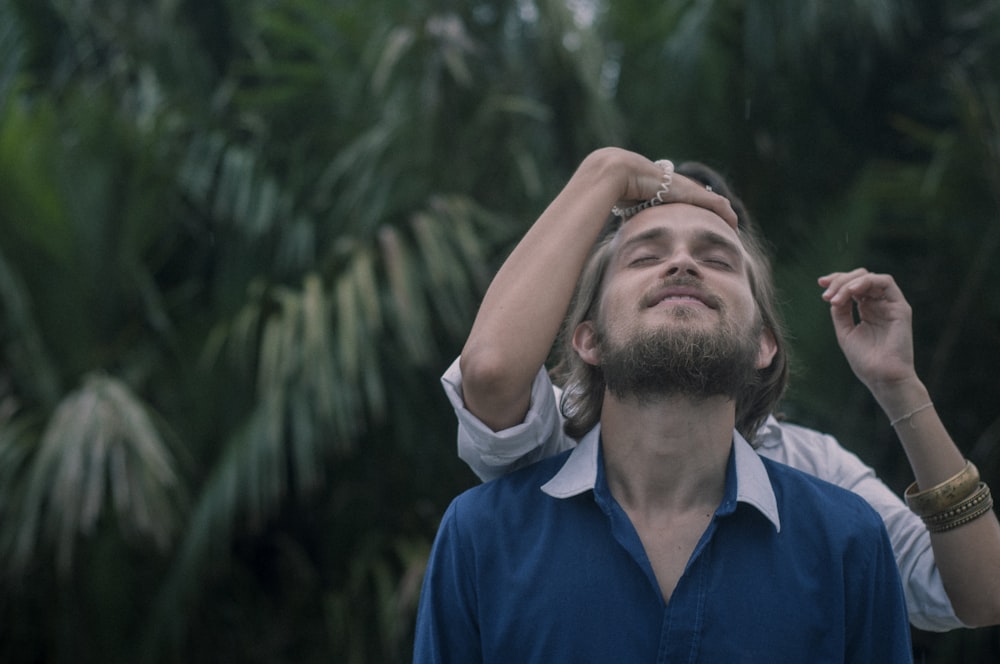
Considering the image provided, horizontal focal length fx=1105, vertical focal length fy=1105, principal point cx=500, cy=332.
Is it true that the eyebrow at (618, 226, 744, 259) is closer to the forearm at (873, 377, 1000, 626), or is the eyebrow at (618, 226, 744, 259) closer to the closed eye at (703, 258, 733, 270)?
the closed eye at (703, 258, 733, 270)

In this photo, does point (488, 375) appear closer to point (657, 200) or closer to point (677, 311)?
point (677, 311)

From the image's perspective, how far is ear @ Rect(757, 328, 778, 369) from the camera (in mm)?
2311

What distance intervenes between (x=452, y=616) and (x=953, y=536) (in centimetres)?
96

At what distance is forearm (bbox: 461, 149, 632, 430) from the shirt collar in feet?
0.45

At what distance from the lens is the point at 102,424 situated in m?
3.67

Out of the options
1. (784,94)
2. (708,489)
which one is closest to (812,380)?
(784,94)

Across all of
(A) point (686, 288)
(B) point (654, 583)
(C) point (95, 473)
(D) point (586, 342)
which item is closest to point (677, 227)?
(A) point (686, 288)

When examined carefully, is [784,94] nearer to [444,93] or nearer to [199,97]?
[444,93]

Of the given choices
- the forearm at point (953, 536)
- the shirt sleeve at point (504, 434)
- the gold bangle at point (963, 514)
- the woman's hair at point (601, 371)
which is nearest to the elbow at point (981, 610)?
the forearm at point (953, 536)

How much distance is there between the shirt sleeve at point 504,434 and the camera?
202cm

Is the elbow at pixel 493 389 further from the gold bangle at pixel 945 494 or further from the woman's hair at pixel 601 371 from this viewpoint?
the gold bangle at pixel 945 494

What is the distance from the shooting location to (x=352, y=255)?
427cm

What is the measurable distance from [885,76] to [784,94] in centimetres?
54

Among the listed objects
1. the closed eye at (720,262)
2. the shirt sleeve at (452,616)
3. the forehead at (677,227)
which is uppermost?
the forehead at (677,227)
